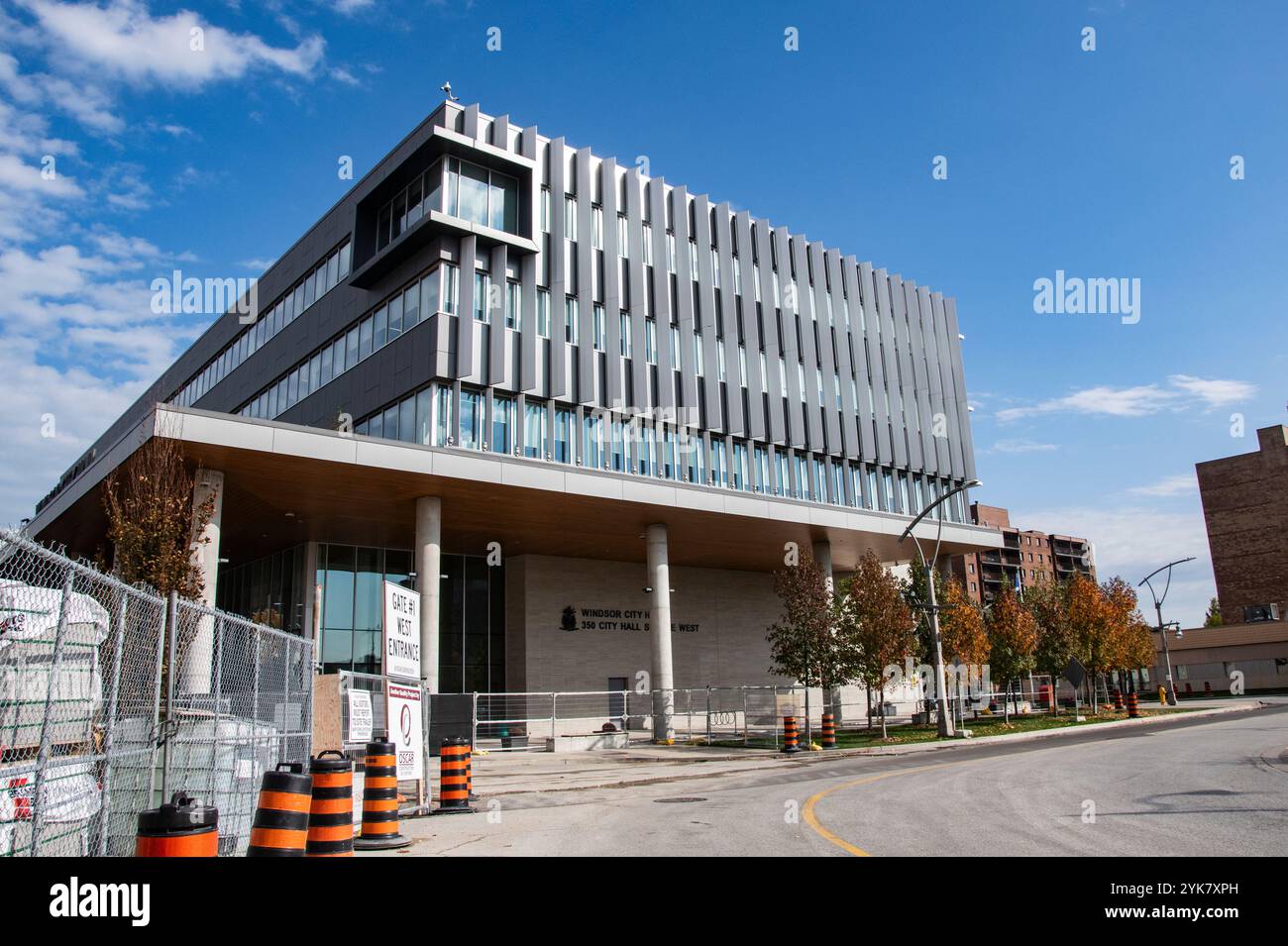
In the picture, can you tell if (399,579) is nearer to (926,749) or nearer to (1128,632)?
(926,749)

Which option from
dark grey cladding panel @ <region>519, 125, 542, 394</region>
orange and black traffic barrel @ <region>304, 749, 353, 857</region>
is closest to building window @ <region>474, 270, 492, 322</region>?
dark grey cladding panel @ <region>519, 125, 542, 394</region>

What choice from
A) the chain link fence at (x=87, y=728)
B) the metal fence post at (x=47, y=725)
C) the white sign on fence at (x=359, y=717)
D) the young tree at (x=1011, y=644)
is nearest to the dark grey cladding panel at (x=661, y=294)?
the young tree at (x=1011, y=644)

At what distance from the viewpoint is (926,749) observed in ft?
85.5

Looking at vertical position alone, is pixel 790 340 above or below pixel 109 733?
above

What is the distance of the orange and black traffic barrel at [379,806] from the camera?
33.0ft

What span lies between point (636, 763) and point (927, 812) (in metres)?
14.9

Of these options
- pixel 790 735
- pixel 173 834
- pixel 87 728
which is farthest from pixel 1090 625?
pixel 173 834

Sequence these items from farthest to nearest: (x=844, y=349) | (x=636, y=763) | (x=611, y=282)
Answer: (x=844, y=349) < (x=611, y=282) < (x=636, y=763)

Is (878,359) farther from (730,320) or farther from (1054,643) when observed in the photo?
(1054,643)

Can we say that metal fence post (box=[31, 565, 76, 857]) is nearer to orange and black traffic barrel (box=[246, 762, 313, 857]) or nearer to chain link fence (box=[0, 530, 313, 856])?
chain link fence (box=[0, 530, 313, 856])

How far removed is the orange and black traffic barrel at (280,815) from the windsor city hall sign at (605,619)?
3267 centimetres

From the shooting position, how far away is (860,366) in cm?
4688

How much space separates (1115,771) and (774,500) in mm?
19739
